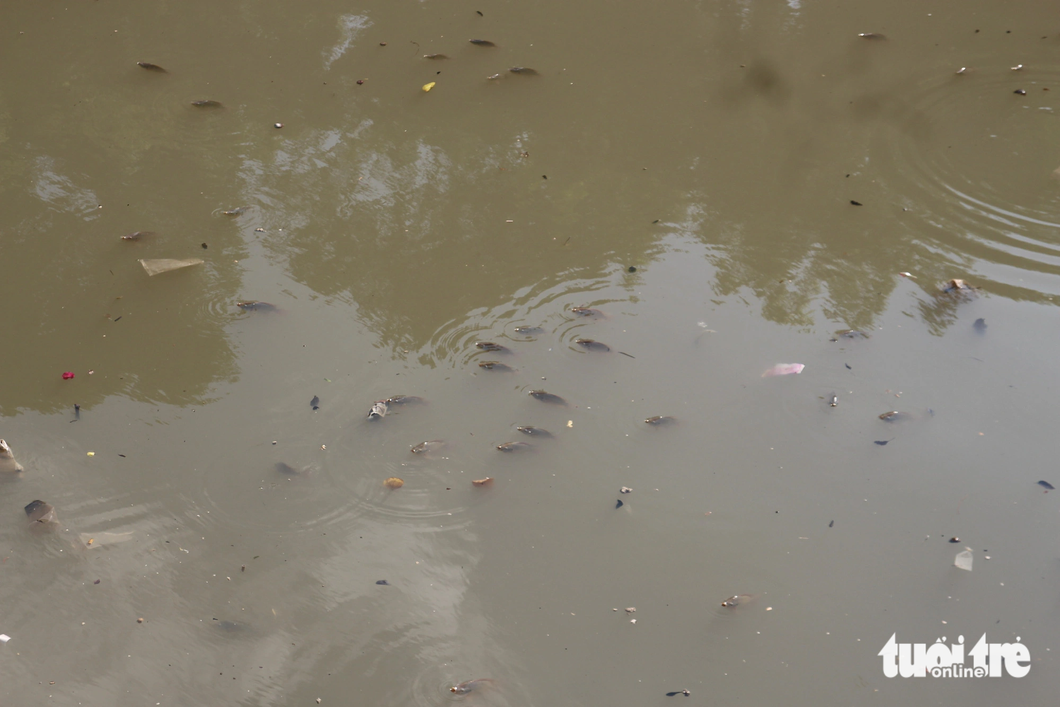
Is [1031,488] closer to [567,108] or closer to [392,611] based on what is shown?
[392,611]

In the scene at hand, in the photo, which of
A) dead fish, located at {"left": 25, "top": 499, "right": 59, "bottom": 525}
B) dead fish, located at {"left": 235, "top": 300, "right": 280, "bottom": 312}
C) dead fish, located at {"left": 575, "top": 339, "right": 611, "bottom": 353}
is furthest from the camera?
dead fish, located at {"left": 235, "top": 300, "right": 280, "bottom": 312}

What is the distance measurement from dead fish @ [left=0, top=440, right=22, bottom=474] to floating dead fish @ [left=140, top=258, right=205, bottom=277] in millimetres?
1190

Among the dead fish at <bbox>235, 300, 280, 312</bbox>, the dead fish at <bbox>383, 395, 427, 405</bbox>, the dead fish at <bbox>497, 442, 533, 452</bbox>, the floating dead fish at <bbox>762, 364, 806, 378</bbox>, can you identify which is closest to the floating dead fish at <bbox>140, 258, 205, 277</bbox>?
the dead fish at <bbox>235, 300, 280, 312</bbox>

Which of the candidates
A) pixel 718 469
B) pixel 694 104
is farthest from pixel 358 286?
pixel 694 104

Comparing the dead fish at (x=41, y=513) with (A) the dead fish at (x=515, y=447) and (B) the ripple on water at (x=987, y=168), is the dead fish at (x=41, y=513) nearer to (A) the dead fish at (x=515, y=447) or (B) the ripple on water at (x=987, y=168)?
(A) the dead fish at (x=515, y=447)

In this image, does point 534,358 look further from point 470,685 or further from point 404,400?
point 470,685

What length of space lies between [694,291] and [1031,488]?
1.93m

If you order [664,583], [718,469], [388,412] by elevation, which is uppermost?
[388,412]

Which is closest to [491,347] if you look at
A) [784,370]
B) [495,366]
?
[495,366]

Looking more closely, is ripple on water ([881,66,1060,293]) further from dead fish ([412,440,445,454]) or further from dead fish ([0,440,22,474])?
dead fish ([0,440,22,474])

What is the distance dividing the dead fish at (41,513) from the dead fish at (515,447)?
7.19ft

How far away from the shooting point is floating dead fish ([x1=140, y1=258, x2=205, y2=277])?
13.2 feet

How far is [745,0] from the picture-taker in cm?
546

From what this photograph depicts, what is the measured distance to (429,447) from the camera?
11.4 feet
